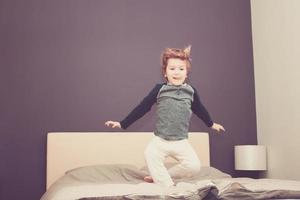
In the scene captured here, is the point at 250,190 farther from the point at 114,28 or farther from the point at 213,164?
the point at 114,28

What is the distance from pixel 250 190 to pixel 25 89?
261 cm

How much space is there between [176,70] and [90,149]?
1333 millimetres

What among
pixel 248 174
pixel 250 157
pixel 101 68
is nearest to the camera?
pixel 250 157

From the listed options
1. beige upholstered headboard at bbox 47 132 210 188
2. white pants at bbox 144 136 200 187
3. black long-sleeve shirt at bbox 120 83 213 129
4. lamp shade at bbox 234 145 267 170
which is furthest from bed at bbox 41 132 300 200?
black long-sleeve shirt at bbox 120 83 213 129

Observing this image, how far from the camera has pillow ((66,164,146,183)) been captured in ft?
9.68

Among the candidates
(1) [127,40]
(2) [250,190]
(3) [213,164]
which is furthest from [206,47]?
(2) [250,190]

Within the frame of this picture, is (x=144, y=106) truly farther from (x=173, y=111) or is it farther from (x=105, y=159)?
(x=105, y=159)

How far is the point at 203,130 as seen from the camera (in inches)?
159

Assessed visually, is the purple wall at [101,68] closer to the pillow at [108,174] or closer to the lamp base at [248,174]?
the lamp base at [248,174]

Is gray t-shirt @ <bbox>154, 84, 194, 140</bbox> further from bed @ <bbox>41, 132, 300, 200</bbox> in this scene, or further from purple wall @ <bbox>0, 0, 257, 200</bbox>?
purple wall @ <bbox>0, 0, 257, 200</bbox>

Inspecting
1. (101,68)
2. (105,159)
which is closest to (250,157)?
(105,159)

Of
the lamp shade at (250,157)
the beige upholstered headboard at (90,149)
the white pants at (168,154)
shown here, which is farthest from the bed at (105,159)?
the lamp shade at (250,157)

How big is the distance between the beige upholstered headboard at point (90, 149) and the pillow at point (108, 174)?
1.52ft

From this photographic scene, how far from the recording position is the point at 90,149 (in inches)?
143
